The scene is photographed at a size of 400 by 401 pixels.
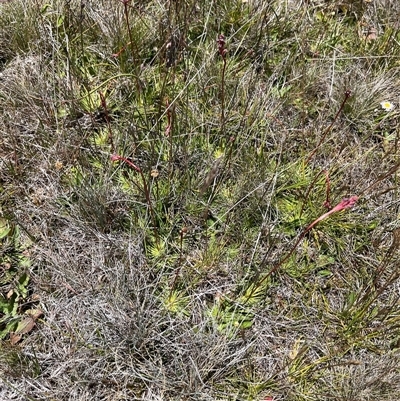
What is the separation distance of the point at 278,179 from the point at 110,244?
789mm

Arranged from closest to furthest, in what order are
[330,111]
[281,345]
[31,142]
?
[281,345] < [31,142] < [330,111]

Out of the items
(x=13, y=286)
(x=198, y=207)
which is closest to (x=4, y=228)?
(x=13, y=286)

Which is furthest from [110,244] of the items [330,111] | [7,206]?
[330,111]

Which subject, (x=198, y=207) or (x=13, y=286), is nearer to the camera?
(x=13, y=286)

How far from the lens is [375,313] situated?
1897 mm

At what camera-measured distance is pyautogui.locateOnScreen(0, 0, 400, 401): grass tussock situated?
5.69 feet

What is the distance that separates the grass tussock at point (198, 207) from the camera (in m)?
1.74

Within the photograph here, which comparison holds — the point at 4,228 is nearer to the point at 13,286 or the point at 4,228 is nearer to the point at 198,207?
the point at 13,286

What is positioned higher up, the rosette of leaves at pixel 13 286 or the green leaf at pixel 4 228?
the green leaf at pixel 4 228

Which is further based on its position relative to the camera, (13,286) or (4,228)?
(4,228)

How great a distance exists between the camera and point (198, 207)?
2.04 metres

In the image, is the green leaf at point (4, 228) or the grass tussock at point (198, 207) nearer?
the grass tussock at point (198, 207)

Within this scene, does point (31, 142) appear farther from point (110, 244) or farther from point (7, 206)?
point (110, 244)

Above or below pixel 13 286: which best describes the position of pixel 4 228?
above
